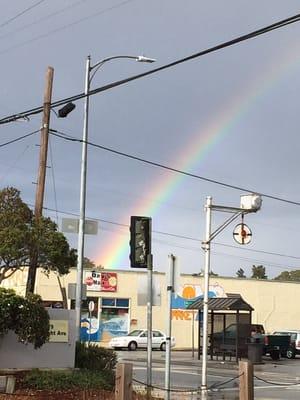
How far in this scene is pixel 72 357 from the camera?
15922 millimetres

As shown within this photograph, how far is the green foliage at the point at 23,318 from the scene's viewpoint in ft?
45.7

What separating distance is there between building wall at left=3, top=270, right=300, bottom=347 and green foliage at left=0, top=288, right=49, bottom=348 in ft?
97.1

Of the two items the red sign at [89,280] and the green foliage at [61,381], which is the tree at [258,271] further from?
the green foliage at [61,381]

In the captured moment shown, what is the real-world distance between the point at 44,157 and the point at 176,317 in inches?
1356

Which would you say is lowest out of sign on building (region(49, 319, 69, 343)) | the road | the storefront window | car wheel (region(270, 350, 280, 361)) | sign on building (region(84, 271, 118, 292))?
the road

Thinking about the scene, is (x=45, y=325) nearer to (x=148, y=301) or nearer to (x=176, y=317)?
(x=148, y=301)

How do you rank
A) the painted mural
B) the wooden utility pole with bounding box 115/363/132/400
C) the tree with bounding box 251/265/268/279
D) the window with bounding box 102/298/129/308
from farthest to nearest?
the tree with bounding box 251/265/268/279, the painted mural, the window with bounding box 102/298/129/308, the wooden utility pole with bounding box 115/363/132/400

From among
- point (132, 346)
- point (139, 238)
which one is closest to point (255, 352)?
point (132, 346)

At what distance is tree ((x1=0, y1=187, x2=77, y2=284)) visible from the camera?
16844 mm

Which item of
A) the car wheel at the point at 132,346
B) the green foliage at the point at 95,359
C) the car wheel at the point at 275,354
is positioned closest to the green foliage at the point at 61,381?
the green foliage at the point at 95,359

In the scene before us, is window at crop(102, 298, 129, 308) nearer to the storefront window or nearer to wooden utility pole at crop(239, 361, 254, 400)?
the storefront window

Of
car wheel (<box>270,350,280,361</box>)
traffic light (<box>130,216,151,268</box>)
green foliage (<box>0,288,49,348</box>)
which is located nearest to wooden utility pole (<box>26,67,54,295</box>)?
green foliage (<box>0,288,49,348</box>)

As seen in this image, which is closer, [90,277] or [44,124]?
[44,124]

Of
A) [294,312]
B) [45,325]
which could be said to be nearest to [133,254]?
[45,325]
